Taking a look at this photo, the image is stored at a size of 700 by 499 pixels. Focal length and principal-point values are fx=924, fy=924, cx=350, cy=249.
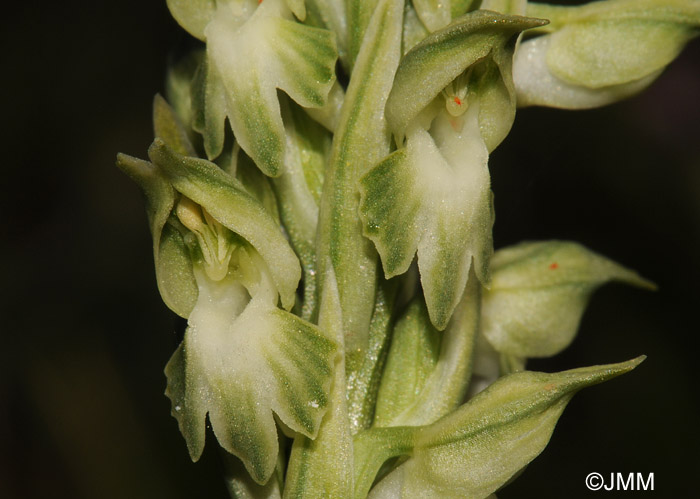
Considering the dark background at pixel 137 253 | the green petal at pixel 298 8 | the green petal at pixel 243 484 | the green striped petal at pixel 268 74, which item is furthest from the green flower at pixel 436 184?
the dark background at pixel 137 253

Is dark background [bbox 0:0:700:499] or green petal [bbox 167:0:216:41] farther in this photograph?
dark background [bbox 0:0:700:499]

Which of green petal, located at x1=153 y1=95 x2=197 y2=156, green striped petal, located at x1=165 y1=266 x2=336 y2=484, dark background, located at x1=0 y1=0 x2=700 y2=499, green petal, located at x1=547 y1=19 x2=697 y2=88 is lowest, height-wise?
dark background, located at x1=0 y1=0 x2=700 y2=499

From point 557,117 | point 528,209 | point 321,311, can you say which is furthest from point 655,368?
point 321,311

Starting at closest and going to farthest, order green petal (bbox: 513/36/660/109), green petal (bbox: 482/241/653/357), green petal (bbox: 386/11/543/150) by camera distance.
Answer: green petal (bbox: 386/11/543/150) < green petal (bbox: 513/36/660/109) < green petal (bbox: 482/241/653/357)

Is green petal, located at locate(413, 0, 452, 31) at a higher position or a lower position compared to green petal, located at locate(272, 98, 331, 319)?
higher

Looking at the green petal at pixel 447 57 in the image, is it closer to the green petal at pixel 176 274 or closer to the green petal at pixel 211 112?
the green petal at pixel 211 112

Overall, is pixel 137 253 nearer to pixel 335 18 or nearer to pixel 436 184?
pixel 335 18

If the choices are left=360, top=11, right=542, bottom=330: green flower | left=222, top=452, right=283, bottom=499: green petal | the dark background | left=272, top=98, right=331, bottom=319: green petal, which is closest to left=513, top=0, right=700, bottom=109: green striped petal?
left=360, top=11, right=542, bottom=330: green flower

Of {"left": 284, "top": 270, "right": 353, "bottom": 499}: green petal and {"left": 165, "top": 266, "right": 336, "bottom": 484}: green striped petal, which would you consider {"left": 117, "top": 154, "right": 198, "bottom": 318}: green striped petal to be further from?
{"left": 284, "top": 270, "right": 353, "bottom": 499}: green petal
